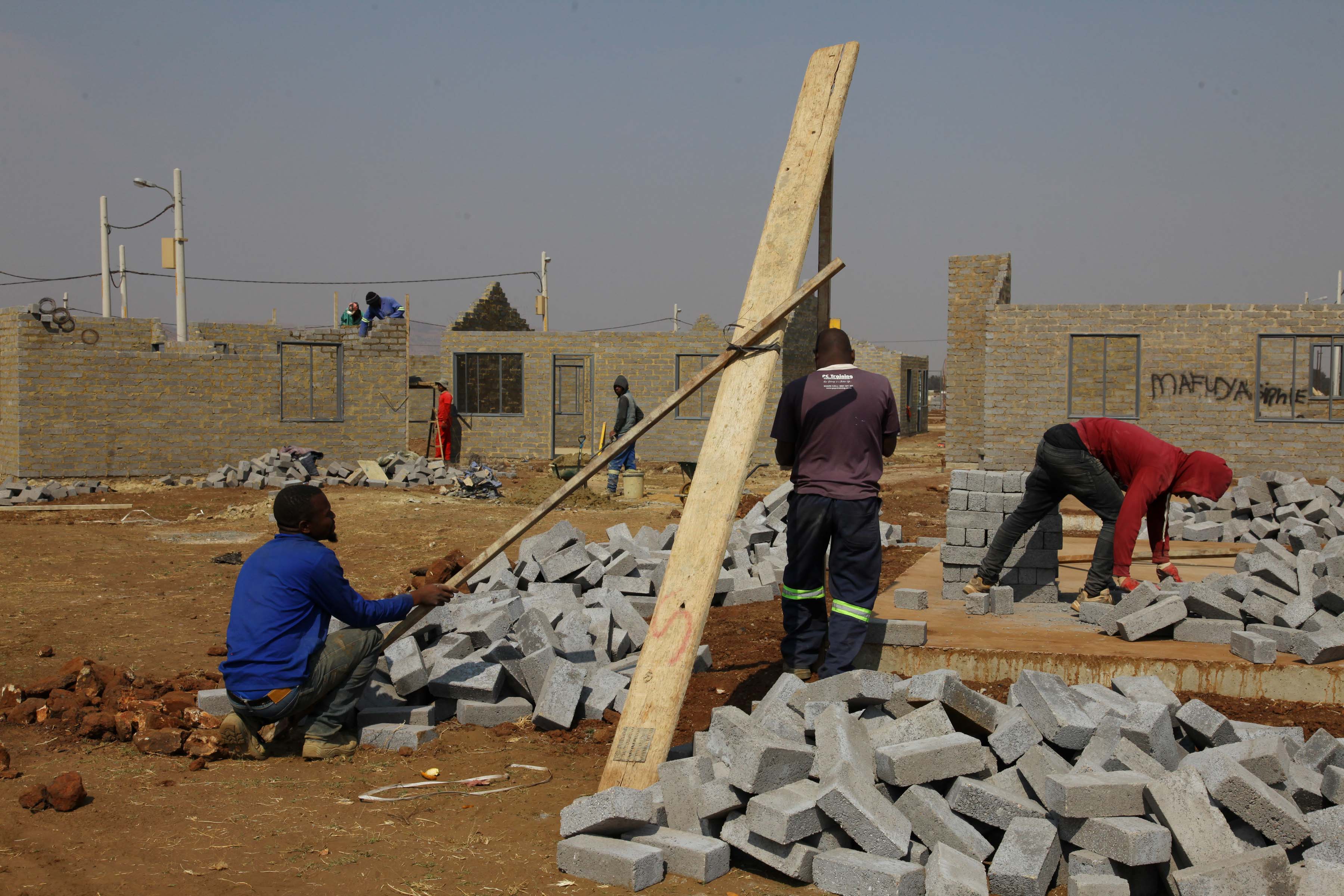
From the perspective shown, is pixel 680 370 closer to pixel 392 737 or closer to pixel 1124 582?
pixel 1124 582

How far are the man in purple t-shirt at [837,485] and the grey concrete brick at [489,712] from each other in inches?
54.0

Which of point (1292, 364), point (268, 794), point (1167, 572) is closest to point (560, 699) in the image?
point (268, 794)

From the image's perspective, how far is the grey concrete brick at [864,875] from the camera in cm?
293

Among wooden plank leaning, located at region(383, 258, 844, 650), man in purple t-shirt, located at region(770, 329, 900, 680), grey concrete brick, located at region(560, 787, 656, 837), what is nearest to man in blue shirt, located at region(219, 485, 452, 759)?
wooden plank leaning, located at region(383, 258, 844, 650)

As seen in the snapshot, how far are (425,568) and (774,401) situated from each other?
42.3ft

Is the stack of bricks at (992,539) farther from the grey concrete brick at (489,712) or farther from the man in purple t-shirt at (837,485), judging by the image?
Answer: the grey concrete brick at (489,712)

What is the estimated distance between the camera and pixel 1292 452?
14805mm

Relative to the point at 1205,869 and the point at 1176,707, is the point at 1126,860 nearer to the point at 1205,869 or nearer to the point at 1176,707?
the point at 1205,869

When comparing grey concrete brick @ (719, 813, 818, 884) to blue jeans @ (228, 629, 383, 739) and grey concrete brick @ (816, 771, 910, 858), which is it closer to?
grey concrete brick @ (816, 771, 910, 858)

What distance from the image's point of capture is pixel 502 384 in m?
21.7

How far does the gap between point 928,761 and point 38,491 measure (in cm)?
1480

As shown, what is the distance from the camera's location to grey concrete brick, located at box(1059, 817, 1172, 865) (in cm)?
295

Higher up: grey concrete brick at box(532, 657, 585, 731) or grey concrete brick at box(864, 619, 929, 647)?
grey concrete brick at box(864, 619, 929, 647)

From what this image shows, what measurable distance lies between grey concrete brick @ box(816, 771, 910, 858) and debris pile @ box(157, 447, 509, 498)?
12.1 meters
